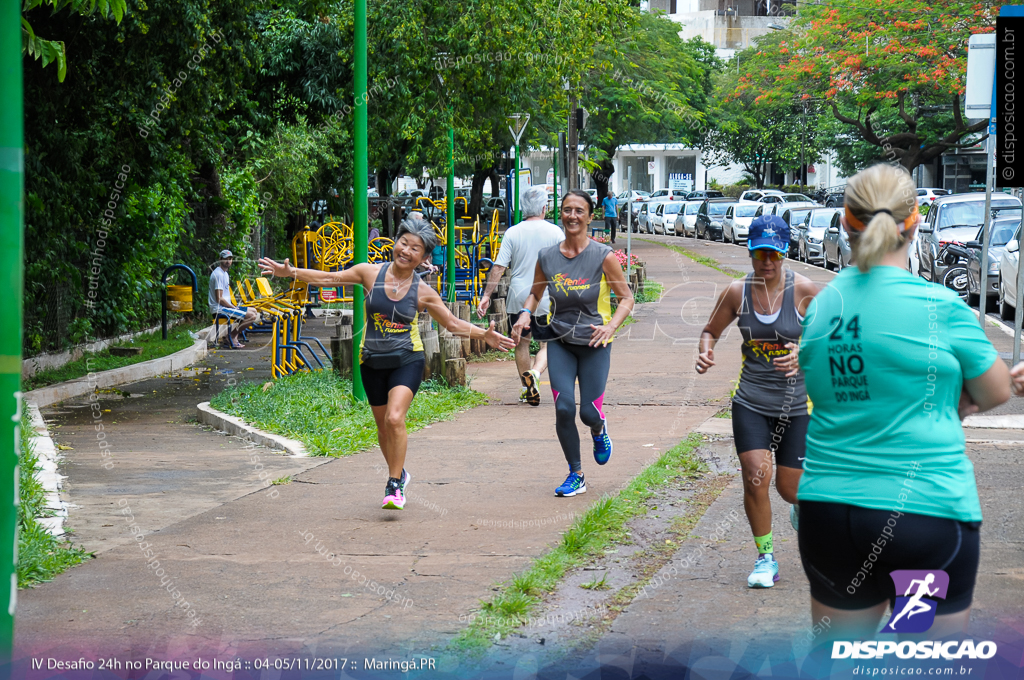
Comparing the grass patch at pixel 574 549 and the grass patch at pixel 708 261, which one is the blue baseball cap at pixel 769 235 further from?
the grass patch at pixel 708 261

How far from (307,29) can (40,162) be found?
311 inches

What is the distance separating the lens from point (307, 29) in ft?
60.8

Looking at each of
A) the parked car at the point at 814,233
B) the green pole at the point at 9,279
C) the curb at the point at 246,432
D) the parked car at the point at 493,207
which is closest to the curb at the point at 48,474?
the curb at the point at 246,432

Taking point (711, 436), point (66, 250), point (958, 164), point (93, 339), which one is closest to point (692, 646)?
point (711, 436)

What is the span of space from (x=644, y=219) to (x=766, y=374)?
51267mm

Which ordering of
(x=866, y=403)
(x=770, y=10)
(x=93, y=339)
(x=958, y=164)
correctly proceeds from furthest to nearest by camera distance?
(x=770, y=10), (x=958, y=164), (x=93, y=339), (x=866, y=403)

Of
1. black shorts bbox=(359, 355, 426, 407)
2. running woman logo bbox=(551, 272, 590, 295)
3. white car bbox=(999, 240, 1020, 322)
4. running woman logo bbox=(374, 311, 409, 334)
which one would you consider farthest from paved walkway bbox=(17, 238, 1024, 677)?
white car bbox=(999, 240, 1020, 322)

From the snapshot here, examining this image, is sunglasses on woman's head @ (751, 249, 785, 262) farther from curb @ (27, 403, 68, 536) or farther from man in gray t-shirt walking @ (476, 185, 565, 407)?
man in gray t-shirt walking @ (476, 185, 565, 407)

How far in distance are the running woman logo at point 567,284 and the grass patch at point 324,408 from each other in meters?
2.64

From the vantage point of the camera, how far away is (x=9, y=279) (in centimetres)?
283

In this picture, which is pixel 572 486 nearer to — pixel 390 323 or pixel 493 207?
pixel 390 323

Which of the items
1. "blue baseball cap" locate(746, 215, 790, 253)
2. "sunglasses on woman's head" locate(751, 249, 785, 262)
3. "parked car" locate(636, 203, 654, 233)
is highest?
"parked car" locate(636, 203, 654, 233)

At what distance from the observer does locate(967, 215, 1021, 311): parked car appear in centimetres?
1909

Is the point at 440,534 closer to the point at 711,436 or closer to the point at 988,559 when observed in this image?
the point at 988,559
